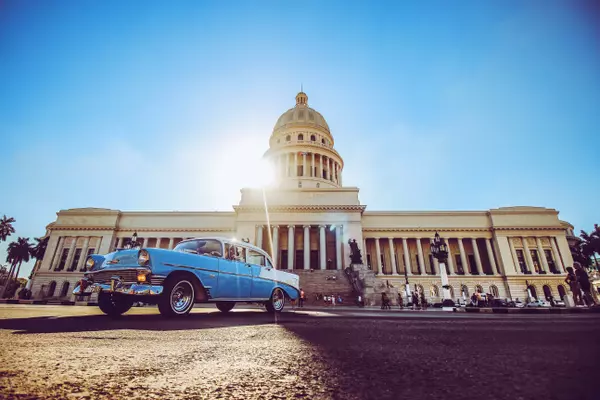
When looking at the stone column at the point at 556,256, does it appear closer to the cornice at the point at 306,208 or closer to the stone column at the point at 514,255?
→ the stone column at the point at 514,255

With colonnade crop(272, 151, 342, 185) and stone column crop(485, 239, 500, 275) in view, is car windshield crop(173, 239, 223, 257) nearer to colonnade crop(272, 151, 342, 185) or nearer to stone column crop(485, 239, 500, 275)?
colonnade crop(272, 151, 342, 185)

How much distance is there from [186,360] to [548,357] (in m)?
2.08

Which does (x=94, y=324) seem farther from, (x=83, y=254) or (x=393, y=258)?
(x=83, y=254)

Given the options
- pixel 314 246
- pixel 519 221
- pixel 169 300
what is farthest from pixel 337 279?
pixel 519 221

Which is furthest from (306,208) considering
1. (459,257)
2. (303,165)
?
(459,257)

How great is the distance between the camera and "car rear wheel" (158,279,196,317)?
4758 millimetres

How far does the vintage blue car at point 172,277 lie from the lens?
4.63 metres

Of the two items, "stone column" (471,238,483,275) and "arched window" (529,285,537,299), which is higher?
"stone column" (471,238,483,275)

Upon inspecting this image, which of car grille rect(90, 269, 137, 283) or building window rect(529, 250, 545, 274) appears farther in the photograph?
building window rect(529, 250, 545, 274)

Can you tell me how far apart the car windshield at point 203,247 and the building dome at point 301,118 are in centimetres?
4948

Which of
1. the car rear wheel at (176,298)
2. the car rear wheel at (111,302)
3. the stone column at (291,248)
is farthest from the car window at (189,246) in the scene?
the stone column at (291,248)

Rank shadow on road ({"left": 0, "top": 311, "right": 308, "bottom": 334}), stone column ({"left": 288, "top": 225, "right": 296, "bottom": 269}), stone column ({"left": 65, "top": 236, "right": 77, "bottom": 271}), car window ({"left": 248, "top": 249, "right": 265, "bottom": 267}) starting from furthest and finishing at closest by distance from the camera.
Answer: stone column ({"left": 65, "top": 236, "right": 77, "bottom": 271})
stone column ({"left": 288, "top": 225, "right": 296, "bottom": 269})
car window ({"left": 248, "top": 249, "right": 265, "bottom": 267})
shadow on road ({"left": 0, "top": 311, "right": 308, "bottom": 334})

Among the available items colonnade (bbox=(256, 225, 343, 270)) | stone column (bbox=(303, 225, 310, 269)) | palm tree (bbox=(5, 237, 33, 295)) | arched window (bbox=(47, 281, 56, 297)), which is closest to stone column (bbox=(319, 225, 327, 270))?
colonnade (bbox=(256, 225, 343, 270))

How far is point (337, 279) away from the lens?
28.9 m
